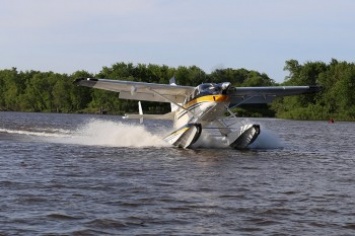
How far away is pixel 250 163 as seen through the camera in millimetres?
17016

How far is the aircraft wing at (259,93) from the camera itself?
74.3ft

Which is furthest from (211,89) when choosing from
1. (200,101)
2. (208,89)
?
(200,101)

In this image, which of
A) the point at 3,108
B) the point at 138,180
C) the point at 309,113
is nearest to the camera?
the point at 138,180

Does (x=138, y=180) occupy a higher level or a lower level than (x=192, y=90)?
lower

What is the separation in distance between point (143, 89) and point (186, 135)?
2.98m

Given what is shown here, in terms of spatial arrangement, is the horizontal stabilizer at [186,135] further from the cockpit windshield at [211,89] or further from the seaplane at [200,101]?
the cockpit windshield at [211,89]

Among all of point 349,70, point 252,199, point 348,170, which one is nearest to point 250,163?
point 348,170

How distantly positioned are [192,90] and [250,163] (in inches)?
262

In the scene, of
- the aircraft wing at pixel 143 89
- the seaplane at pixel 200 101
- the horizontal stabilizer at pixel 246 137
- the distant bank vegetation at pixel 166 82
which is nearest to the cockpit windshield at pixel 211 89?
the seaplane at pixel 200 101

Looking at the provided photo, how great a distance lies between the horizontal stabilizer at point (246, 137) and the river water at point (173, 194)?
2087 mm

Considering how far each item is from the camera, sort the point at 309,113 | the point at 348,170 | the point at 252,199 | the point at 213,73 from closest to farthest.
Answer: the point at 252,199 < the point at 348,170 < the point at 213,73 < the point at 309,113

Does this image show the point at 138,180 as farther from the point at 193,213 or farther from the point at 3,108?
the point at 3,108

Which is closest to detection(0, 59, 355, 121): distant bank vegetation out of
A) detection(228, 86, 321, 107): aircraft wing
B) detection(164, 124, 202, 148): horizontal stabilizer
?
detection(228, 86, 321, 107): aircraft wing

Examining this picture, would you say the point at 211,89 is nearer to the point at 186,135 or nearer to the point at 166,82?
the point at 186,135
